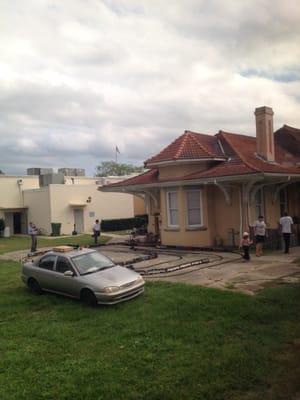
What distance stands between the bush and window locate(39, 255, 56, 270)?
27.0m

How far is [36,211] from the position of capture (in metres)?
40.8

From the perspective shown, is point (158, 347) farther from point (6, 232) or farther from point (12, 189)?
point (12, 189)

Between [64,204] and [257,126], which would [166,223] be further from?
[64,204]

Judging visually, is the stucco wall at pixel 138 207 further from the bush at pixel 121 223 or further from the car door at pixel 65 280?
→ the car door at pixel 65 280

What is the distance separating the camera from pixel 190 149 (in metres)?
21.8

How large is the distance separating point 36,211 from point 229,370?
120 ft

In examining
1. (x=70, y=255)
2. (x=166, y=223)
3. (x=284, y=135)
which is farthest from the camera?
(x=284, y=135)

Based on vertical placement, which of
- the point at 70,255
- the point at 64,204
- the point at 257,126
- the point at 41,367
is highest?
the point at 257,126

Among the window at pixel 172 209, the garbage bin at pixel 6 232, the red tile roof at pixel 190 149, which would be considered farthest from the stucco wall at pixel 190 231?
the garbage bin at pixel 6 232

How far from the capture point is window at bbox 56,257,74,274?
457 inches

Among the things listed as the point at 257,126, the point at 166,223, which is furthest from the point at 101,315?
the point at 257,126

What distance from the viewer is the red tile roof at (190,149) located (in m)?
21.2

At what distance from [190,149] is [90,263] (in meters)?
11.6

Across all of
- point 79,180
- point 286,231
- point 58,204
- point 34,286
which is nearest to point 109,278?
point 34,286
